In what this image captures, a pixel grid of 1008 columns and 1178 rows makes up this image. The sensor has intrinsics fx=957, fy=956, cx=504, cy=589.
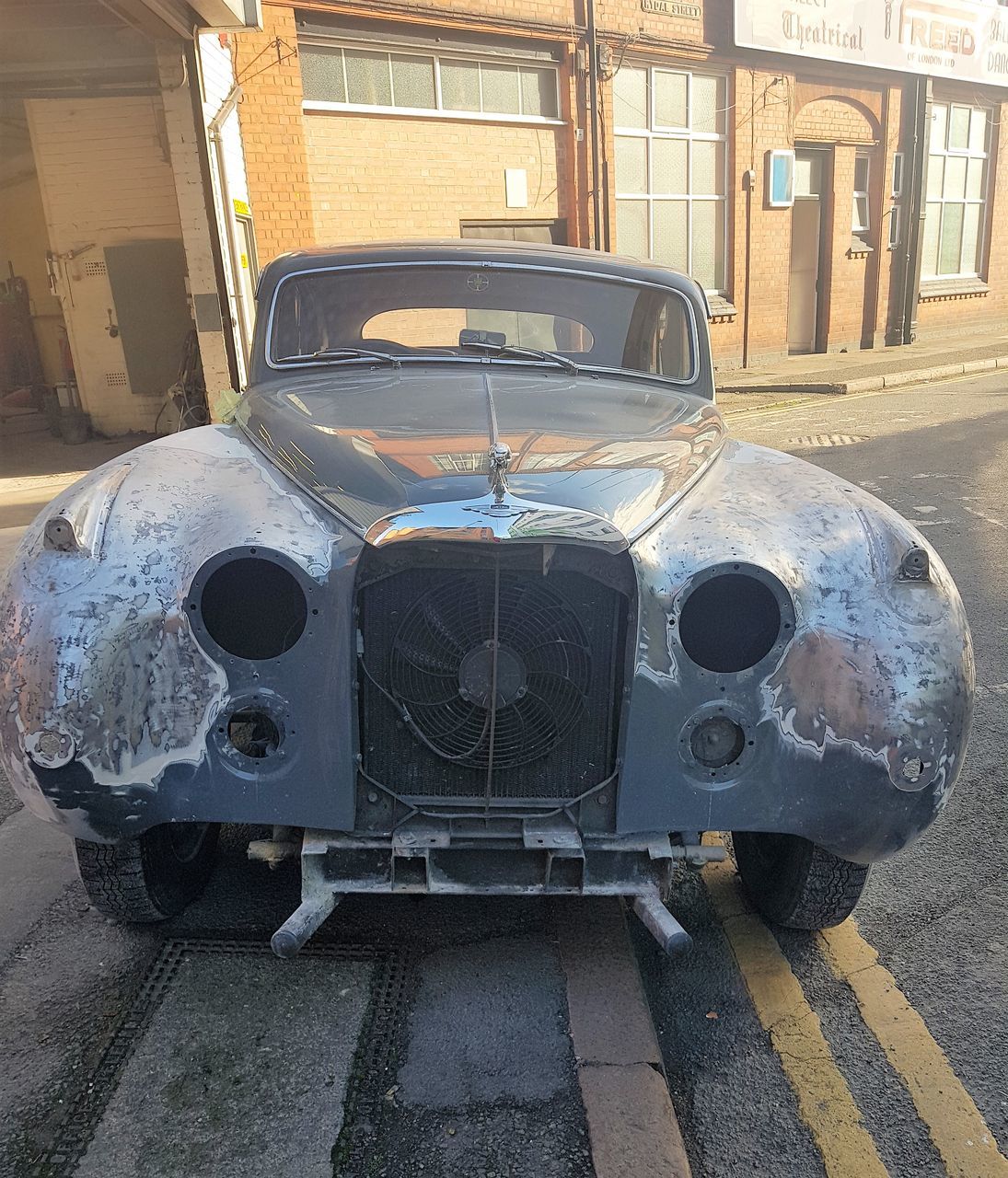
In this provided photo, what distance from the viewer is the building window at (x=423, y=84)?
1116 centimetres

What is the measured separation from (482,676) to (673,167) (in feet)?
48.0

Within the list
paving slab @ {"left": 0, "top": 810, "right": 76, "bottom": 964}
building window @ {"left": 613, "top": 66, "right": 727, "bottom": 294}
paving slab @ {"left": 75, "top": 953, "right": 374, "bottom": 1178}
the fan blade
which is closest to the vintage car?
the fan blade

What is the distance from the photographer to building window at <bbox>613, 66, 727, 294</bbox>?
46.9 feet

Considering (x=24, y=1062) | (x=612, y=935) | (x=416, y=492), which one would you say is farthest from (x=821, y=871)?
(x=24, y=1062)

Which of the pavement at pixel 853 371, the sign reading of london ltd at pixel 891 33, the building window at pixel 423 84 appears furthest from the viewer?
the sign reading of london ltd at pixel 891 33

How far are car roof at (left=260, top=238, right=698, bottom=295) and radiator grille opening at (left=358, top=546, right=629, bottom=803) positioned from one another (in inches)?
77.1

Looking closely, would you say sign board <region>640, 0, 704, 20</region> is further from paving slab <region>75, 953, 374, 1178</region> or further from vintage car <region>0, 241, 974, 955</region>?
paving slab <region>75, 953, 374, 1178</region>

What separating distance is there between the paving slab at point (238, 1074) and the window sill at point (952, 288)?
20.3 metres

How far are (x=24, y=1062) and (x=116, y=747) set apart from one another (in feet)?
2.59

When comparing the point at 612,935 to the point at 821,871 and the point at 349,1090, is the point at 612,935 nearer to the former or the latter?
the point at 821,871

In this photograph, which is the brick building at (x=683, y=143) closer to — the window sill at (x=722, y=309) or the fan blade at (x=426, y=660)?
the window sill at (x=722, y=309)

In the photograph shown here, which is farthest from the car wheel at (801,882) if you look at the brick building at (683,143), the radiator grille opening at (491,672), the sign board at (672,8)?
the sign board at (672,8)

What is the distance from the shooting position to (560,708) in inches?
91.5

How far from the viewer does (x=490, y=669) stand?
2.27 m
